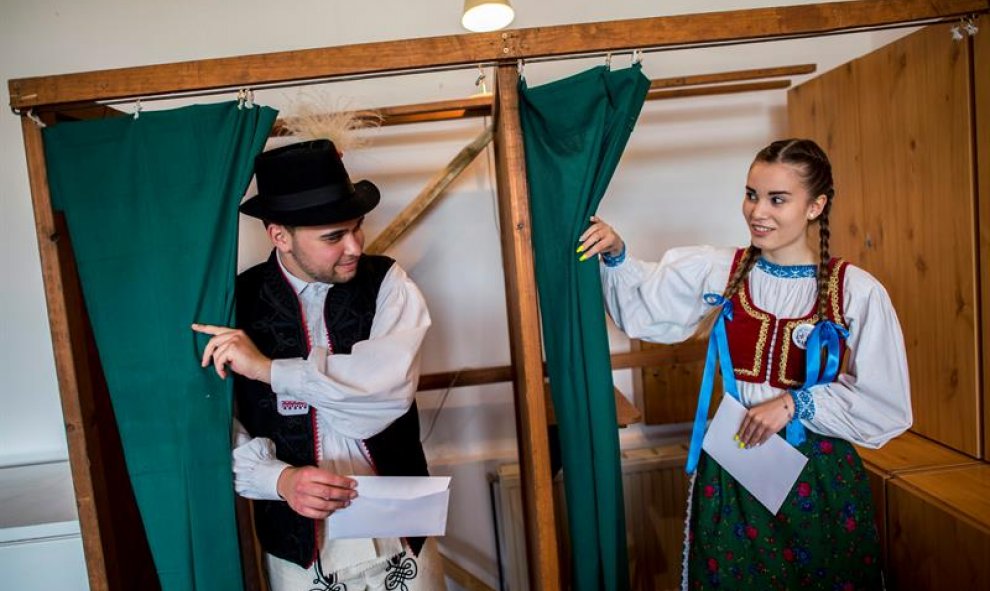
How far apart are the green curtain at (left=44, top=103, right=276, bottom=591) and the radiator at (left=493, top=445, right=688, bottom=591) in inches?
60.9

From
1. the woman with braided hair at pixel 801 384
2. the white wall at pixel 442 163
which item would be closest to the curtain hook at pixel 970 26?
the woman with braided hair at pixel 801 384

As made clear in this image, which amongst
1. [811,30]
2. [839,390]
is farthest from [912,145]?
[839,390]

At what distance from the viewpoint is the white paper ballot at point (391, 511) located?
4.77 feet

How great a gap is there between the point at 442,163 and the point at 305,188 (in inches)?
50.4

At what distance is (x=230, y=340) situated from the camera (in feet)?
4.66

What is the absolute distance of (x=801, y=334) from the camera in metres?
1.50

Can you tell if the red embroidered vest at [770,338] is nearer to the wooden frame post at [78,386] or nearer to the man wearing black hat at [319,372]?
the man wearing black hat at [319,372]

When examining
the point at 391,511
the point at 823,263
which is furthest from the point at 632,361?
the point at 391,511

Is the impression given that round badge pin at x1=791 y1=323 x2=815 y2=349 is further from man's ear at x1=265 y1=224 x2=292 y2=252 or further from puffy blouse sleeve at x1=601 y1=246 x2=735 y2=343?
man's ear at x1=265 y1=224 x2=292 y2=252

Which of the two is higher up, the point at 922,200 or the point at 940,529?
the point at 922,200

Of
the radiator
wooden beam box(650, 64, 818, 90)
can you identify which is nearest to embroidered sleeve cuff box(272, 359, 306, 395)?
the radiator

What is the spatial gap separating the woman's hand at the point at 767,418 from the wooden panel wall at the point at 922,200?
2.84 ft

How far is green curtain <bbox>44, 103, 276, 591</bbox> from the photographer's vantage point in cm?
146

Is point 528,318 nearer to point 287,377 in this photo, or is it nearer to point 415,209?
point 287,377
